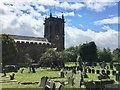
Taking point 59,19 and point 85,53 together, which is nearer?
point 85,53

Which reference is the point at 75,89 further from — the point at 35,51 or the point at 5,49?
the point at 35,51

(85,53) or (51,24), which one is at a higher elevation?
(51,24)

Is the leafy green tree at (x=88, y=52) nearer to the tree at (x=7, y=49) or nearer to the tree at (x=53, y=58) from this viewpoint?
the tree at (x=53, y=58)

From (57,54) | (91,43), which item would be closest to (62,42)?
(91,43)

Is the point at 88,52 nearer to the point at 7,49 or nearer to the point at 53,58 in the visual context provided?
the point at 53,58

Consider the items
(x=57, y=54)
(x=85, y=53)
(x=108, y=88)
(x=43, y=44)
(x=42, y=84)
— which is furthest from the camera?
(x=43, y=44)

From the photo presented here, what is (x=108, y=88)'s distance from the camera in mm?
13422

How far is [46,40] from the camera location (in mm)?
85688

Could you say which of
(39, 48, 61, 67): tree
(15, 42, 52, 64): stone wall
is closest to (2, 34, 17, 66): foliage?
(39, 48, 61, 67): tree

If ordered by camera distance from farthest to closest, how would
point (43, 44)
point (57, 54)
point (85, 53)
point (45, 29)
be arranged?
1. point (45, 29)
2. point (43, 44)
3. point (85, 53)
4. point (57, 54)

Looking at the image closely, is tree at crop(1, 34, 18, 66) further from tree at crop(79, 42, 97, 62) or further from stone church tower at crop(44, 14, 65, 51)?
stone church tower at crop(44, 14, 65, 51)

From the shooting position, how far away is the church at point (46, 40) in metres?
78.4

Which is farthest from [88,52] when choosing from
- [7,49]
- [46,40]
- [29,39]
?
[7,49]

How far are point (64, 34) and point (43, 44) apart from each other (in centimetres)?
835
